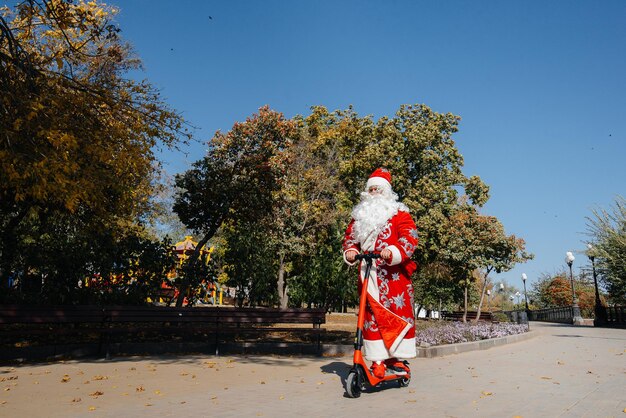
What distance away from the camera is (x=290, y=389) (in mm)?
5691

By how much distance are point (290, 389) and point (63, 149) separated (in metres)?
5.57

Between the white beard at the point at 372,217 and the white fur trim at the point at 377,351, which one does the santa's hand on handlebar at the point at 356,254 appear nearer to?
the white beard at the point at 372,217

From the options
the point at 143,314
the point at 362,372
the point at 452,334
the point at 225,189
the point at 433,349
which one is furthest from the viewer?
the point at 225,189

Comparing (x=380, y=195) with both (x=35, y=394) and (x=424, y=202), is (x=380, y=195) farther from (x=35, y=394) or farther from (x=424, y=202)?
(x=424, y=202)

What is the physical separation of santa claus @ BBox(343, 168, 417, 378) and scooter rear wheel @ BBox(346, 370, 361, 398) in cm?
39

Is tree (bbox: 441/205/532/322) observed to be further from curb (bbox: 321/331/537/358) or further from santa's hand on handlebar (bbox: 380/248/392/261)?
santa's hand on handlebar (bbox: 380/248/392/261)

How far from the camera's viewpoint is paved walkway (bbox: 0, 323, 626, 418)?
452 cm

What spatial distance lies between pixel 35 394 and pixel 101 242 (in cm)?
566

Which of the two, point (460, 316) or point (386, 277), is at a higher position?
point (386, 277)

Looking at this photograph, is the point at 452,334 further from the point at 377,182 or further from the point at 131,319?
the point at 131,319

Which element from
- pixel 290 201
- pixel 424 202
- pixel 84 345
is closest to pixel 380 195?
pixel 84 345

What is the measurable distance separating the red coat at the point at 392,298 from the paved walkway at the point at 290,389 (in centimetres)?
50

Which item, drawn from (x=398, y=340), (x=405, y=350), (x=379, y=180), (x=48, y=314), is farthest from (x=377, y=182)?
(x=48, y=314)

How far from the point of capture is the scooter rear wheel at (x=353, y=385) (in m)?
5.09
